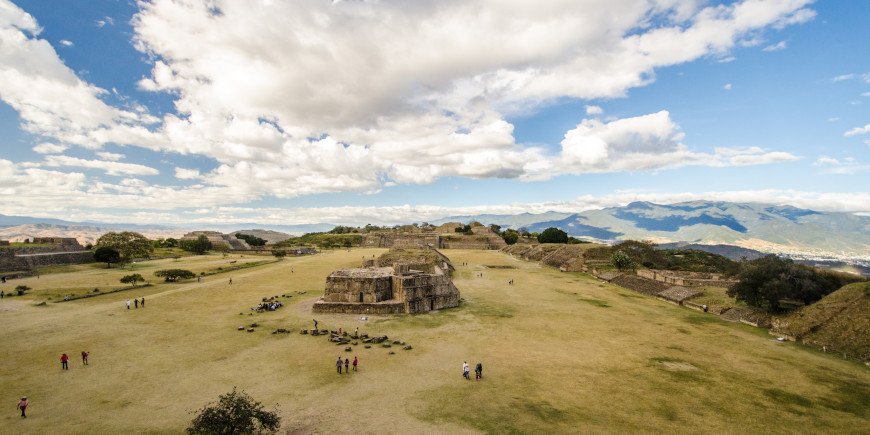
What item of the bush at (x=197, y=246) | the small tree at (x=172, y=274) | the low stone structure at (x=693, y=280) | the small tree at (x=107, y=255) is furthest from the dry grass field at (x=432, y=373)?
the bush at (x=197, y=246)

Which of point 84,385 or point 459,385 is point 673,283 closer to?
point 459,385

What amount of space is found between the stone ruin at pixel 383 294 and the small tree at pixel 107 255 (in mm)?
50170

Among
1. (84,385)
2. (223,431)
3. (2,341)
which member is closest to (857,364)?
(223,431)

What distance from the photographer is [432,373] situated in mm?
18234

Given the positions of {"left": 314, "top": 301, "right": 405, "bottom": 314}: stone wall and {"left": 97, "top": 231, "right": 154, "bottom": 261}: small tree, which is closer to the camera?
{"left": 314, "top": 301, "right": 405, "bottom": 314}: stone wall

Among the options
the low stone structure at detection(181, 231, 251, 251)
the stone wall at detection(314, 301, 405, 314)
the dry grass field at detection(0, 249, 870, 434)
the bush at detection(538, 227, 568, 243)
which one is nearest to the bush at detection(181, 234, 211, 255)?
the low stone structure at detection(181, 231, 251, 251)

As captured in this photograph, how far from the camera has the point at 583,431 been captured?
13.0 metres

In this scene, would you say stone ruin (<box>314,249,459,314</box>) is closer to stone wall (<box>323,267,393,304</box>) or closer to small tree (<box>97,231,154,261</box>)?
stone wall (<box>323,267,393,304</box>)

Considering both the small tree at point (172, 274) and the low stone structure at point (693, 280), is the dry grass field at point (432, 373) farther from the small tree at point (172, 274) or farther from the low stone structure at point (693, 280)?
the low stone structure at point (693, 280)

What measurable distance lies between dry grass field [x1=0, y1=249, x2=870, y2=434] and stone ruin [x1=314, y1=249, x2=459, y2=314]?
1528 mm

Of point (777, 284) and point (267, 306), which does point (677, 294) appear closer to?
point (777, 284)

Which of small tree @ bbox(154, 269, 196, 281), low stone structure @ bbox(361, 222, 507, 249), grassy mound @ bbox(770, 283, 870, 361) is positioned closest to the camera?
grassy mound @ bbox(770, 283, 870, 361)

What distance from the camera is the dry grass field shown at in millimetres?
13672

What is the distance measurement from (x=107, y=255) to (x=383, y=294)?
182ft
